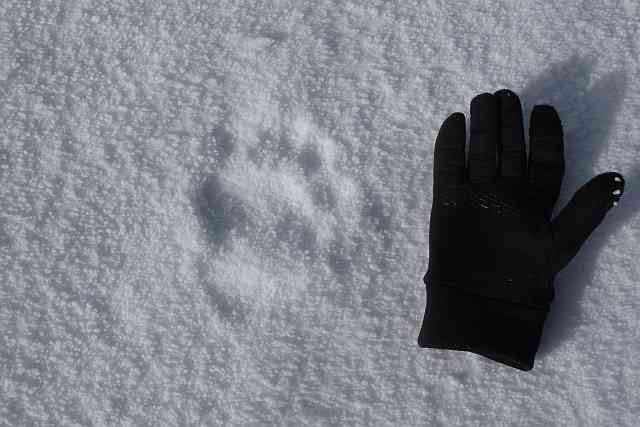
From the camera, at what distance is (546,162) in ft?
3.07

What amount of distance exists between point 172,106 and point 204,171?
0.13 meters

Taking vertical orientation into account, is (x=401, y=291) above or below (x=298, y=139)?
below

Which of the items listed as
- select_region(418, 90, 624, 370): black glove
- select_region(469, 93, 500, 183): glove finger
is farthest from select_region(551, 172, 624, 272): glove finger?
select_region(469, 93, 500, 183): glove finger

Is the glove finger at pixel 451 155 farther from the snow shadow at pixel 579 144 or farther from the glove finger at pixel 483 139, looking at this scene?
the snow shadow at pixel 579 144

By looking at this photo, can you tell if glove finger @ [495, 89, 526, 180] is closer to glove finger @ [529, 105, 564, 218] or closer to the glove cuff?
glove finger @ [529, 105, 564, 218]

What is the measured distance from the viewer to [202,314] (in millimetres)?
979

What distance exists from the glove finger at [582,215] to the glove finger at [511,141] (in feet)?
0.31

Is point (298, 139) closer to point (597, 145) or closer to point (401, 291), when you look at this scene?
point (401, 291)

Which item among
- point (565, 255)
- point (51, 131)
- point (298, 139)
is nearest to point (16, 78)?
point (51, 131)

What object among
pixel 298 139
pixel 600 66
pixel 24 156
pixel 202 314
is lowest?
pixel 202 314

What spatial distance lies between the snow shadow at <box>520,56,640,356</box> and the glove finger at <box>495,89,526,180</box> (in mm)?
67

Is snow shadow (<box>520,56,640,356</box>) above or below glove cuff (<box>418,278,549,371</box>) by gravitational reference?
above

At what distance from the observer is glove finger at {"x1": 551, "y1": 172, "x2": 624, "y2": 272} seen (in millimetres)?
913

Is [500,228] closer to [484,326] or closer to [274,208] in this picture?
[484,326]
